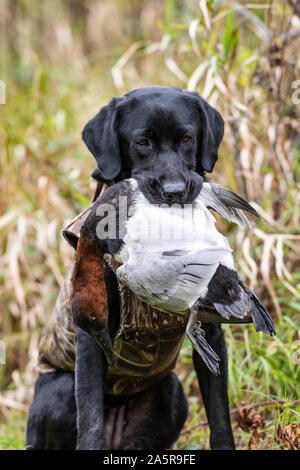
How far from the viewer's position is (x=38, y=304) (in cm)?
528

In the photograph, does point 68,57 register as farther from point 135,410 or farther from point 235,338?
point 135,410

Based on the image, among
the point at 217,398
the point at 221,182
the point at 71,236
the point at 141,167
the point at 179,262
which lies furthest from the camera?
the point at 221,182

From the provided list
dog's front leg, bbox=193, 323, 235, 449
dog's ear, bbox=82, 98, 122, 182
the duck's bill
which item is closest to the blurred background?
dog's front leg, bbox=193, 323, 235, 449

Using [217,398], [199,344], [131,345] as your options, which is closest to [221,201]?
[199,344]

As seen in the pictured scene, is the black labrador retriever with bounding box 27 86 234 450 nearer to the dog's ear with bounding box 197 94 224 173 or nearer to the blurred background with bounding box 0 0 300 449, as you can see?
the dog's ear with bounding box 197 94 224 173

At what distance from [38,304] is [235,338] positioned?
1792 mm

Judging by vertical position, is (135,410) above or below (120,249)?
below

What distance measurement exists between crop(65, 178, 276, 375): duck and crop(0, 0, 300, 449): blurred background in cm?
87

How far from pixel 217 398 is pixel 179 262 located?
1068 mm

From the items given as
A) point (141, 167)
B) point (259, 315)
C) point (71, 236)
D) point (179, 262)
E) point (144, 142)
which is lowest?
point (259, 315)

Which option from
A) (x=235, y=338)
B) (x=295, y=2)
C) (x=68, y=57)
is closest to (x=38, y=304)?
(x=235, y=338)

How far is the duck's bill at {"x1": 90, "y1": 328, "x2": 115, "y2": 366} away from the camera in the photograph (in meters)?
2.58

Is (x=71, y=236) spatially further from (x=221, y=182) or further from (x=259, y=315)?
(x=221, y=182)

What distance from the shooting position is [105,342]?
2.63 metres
